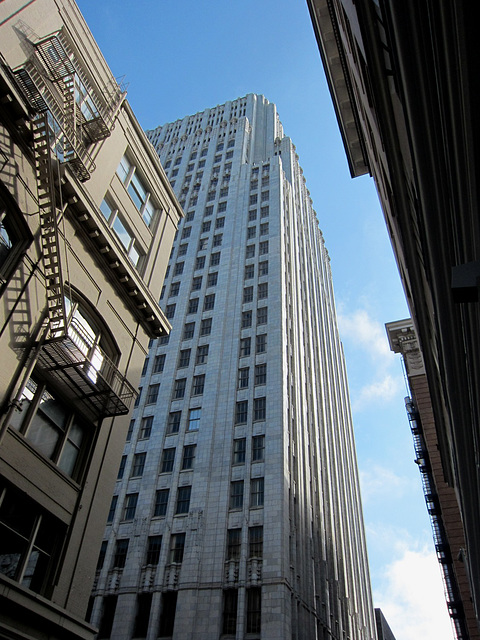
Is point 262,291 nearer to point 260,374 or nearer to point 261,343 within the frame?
point 261,343

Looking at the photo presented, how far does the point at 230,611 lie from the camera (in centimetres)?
3756

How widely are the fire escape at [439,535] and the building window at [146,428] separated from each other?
105 ft

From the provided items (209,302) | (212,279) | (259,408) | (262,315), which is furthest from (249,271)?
(259,408)

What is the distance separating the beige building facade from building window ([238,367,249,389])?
3111 centimetres

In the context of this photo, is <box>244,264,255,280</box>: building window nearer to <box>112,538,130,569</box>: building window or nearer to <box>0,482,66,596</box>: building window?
<box>112,538,130,569</box>: building window

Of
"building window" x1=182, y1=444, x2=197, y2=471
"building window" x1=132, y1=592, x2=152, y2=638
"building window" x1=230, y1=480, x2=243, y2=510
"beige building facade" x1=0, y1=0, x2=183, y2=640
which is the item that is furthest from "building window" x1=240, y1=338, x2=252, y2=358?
"beige building facade" x1=0, y1=0, x2=183, y2=640

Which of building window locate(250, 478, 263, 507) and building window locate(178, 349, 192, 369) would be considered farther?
building window locate(178, 349, 192, 369)

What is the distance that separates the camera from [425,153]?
26.7ft

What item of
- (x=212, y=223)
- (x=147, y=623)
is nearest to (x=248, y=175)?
(x=212, y=223)

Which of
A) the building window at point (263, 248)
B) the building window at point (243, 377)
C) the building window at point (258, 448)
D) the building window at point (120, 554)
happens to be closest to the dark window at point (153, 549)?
the building window at point (120, 554)

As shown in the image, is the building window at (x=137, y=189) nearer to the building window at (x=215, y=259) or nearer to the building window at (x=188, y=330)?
the building window at (x=188, y=330)

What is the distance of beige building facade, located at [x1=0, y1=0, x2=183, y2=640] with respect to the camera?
550 inches

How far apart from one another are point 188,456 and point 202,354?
1248 centimetres

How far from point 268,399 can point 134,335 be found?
30.4 meters
